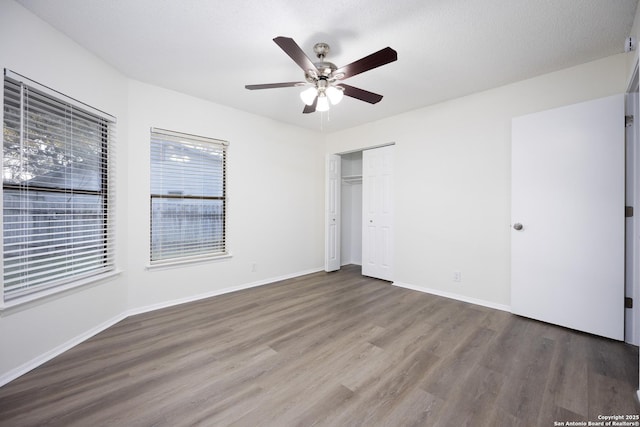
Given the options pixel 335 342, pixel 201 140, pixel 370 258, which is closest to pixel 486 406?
pixel 335 342

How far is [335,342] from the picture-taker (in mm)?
2314

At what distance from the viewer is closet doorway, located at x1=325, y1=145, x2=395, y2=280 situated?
4.30 meters

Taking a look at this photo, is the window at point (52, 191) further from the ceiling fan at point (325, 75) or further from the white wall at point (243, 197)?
the ceiling fan at point (325, 75)

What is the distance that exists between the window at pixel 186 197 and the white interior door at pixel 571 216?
12.1 ft

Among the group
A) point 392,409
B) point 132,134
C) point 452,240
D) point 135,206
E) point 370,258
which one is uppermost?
point 132,134

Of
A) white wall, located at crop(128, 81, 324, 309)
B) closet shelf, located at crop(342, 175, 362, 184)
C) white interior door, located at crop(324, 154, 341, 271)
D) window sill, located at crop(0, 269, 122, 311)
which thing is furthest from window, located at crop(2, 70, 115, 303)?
closet shelf, located at crop(342, 175, 362, 184)

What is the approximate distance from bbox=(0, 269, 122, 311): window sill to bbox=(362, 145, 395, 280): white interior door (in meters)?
3.53

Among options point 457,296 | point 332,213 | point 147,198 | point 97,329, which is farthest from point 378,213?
point 97,329

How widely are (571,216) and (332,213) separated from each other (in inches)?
130

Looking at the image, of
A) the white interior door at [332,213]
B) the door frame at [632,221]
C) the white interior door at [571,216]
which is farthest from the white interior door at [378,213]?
the door frame at [632,221]

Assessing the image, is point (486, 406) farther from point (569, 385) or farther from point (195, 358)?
point (195, 358)

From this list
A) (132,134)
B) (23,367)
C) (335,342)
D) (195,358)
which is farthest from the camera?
(132,134)

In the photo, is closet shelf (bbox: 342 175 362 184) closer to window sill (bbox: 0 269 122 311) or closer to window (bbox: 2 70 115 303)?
window (bbox: 2 70 115 303)

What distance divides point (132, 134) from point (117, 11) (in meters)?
1.33
